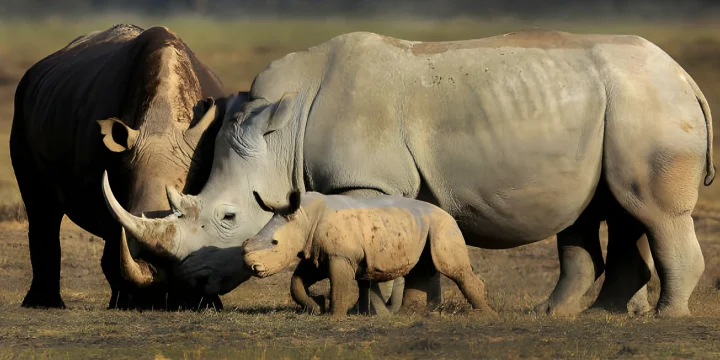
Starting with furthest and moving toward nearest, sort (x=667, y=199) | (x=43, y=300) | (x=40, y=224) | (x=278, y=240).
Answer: (x=40, y=224) < (x=43, y=300) < (x=667, y=199) < (x=278, y=240)

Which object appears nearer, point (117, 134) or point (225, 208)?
point (225, 208)

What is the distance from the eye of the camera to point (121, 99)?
41.0ft

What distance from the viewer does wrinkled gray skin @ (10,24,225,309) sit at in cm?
1158

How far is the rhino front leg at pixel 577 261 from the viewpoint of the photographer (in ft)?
39.1

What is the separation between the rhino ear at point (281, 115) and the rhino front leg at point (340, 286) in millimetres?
1416

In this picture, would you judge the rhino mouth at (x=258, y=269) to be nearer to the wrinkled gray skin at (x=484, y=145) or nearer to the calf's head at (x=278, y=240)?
the calf's head at (x=278, y=240)

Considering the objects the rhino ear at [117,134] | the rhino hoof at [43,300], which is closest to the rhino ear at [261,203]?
the rhino ear at [117,134]

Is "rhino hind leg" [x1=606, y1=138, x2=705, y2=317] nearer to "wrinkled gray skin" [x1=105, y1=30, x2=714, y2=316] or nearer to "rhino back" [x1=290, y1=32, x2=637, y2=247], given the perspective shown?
"wrinkled gray skin" [x1=105, y1=30, x2=714, y2=316]

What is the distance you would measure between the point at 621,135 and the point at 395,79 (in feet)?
5.50

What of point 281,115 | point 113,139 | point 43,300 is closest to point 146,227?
point 113,139

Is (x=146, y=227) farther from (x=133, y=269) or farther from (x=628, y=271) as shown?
(x=628, y=271)

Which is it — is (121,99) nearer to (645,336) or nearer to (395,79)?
(395,79)

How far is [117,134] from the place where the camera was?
1173 centimetres

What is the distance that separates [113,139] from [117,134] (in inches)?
2.2
